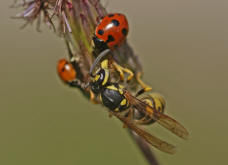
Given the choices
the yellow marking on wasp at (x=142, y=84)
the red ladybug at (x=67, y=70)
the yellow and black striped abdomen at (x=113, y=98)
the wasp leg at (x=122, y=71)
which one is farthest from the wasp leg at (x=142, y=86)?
the red ladybug at (x=67, y=70)

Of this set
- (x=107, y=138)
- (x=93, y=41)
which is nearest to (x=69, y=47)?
(x=93, y=41)

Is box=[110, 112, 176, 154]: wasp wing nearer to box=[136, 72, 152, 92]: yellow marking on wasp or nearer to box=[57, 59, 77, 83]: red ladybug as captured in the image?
box=[136, 72, 152, 92]: yellow marking on wasp

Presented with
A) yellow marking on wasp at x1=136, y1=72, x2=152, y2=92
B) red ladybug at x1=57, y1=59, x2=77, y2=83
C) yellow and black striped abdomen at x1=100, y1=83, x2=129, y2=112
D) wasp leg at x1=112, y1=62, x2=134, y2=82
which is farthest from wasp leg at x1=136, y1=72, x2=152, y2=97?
red ladybug at x1=57, y1=59, x2=77, y2=83

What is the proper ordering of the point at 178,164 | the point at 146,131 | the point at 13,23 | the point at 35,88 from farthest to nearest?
the point at 13,23, the point at 35,88, the point at 178,164, the point at 146,131

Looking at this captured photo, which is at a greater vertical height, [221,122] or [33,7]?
[33,7]

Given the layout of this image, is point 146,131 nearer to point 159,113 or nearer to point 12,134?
point 159,113

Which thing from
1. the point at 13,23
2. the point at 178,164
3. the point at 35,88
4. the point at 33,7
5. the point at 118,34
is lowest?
the point at 178,164
